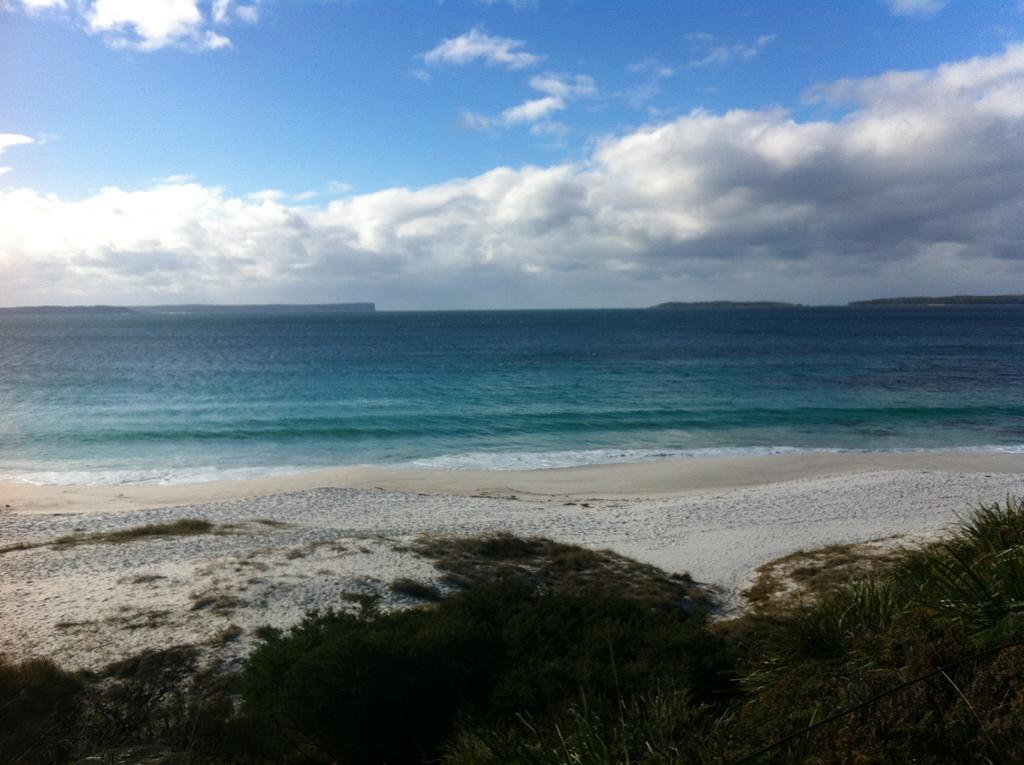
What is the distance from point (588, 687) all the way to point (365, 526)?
1200cm

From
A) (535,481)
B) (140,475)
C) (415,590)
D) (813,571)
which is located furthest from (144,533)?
(813,571)

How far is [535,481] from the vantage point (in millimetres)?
23656

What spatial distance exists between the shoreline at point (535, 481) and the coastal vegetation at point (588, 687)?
1328 centimetres

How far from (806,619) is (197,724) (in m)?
5.19

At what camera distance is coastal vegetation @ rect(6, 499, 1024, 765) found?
4.23 m

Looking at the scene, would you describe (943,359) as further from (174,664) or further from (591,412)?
(174,664)

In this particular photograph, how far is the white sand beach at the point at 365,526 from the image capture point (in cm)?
1055

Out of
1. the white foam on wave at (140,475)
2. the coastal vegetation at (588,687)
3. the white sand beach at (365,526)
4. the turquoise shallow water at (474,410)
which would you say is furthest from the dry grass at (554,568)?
the white foam on wave at (140,475)

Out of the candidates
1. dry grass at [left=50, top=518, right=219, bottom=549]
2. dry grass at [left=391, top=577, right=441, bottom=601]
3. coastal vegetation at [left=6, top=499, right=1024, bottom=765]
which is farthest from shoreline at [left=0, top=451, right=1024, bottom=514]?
coastal vegetation at [left=6, top=499, right=1024, bottom=765]

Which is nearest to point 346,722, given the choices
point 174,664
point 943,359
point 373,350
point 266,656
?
point 266,656

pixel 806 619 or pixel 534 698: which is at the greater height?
pixel 806 619

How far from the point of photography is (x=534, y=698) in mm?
6109

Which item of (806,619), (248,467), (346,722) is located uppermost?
(806,619)

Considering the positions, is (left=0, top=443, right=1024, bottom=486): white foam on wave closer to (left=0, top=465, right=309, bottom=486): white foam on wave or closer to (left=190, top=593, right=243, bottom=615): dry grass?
(left=0, top=465, right=309, bottom=486): white foam on wave
